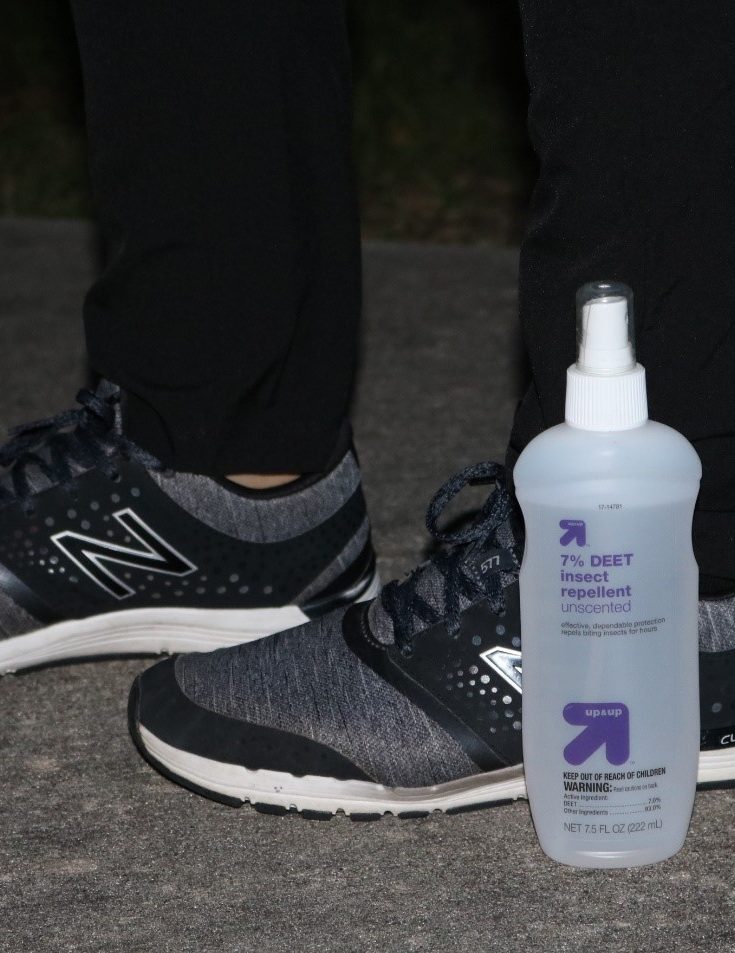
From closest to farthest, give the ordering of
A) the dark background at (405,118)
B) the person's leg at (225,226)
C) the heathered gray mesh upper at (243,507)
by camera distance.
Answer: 1. the person's leg at (225,226)
2. the heathered gray mesh upper at (243,507)
3. the dark background at (405,118)

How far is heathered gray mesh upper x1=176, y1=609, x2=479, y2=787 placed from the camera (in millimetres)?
1340

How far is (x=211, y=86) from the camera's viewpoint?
1.50m

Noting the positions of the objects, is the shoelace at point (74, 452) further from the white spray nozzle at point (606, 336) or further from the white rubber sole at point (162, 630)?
the white spray nozzle at point (606, 336)

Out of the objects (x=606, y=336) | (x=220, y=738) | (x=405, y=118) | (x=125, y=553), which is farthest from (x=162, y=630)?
(x=405, y=118)

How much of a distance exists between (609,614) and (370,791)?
0.34 metres

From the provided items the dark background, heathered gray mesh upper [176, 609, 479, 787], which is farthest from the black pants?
the dark background

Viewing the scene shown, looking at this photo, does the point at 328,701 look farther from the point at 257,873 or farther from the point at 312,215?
the point at 312,215

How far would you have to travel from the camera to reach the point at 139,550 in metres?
1.65

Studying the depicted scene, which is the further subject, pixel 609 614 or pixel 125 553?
pixel 125 553

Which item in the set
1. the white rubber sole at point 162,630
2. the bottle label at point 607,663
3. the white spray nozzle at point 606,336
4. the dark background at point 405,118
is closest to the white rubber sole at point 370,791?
the bottle label at point 607,663

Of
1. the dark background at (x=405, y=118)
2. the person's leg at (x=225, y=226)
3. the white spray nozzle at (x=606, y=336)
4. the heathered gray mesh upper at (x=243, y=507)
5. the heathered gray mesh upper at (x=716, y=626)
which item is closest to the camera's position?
the white spray nozzle at (x=606, y=336)

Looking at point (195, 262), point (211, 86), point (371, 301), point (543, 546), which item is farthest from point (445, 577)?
point (371, 301)

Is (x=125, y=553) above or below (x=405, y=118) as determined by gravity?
above

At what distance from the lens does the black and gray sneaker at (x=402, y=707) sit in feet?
4.33
